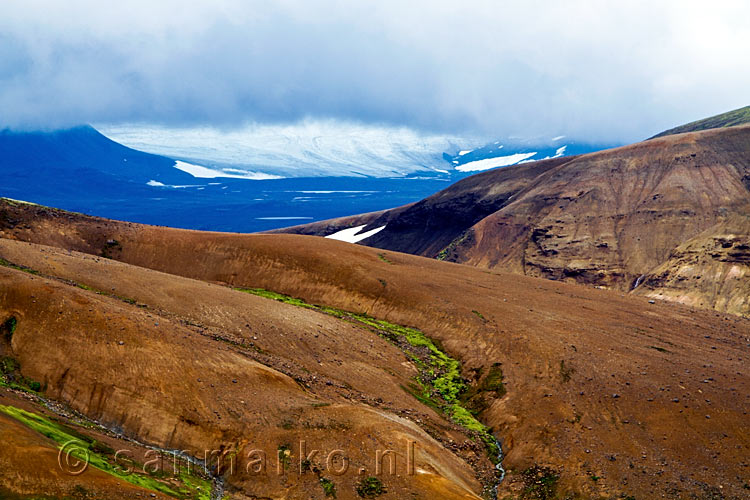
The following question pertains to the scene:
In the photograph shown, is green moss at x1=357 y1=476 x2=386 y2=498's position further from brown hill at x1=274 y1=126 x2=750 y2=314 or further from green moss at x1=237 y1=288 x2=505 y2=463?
brown hill at x1=274 y1=126 x2=750 y2=314

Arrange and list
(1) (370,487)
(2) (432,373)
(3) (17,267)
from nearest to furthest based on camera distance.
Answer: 1. (1) (370,487)
2. (3) (17,267)
3. (2) (432,373)

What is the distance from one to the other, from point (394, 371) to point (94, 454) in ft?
63.2

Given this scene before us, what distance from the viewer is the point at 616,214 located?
100 meters

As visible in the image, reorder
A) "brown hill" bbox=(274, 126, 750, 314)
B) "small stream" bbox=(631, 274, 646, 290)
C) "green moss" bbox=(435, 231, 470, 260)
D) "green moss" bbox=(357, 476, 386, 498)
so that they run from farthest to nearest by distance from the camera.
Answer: "green moss" bbox=(435, 231, 470, 260), "brown hill" bbox=(274, 126, 750, 314), "small stream" bbox=(631, 274, 646, 290), "green moss" bbox=(357, 476, 386, 498)

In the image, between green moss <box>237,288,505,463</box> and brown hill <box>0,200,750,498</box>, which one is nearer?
brown hill <box>0,200,750,498</box>

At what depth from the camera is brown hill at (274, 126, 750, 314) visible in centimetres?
8975

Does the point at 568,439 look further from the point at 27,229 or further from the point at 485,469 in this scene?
the point at 27,229

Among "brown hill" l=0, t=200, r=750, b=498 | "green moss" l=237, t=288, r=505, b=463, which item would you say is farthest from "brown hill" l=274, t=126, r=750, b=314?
"green moss" l=237, t=288, r=505, b=463

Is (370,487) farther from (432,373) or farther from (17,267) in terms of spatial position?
(17,267)

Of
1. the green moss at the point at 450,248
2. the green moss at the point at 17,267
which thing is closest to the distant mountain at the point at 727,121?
the green moss at the point at 450,248

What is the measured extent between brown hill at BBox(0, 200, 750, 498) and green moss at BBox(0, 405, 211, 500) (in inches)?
65.6

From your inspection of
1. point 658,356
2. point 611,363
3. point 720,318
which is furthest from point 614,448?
point 720,318

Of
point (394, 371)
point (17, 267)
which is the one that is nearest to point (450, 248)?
point (394, 371)

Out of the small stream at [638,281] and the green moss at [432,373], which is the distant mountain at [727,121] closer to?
the small stream at [638,281]
